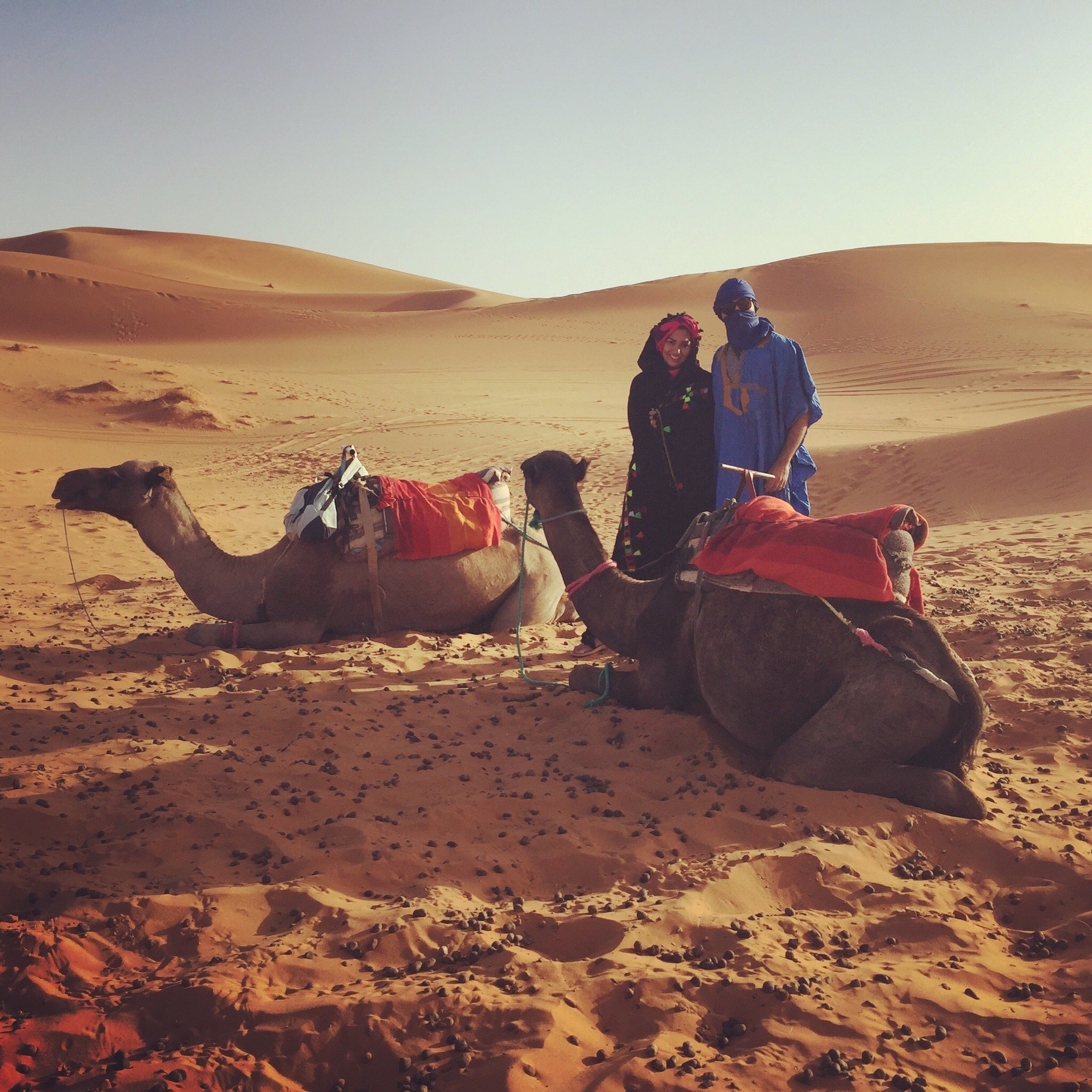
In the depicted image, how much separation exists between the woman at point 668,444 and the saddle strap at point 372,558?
175cm

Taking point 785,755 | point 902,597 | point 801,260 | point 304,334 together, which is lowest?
point 785,755

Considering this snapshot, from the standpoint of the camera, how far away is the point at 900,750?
171 inches

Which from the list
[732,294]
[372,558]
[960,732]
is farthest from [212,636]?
[960,732]

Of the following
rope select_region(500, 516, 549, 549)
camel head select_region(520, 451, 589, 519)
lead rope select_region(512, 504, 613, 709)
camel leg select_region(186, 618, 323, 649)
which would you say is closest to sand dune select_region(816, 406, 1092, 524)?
rope select_region(500, 516, 549, 549)

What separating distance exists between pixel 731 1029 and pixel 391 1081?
39.4 inches

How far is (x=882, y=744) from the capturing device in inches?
170

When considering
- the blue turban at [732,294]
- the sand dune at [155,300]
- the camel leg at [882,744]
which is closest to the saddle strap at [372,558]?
the blue turban at [732,294]

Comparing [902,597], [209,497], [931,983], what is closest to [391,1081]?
[931,983]

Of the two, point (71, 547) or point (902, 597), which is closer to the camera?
point (902, 597)

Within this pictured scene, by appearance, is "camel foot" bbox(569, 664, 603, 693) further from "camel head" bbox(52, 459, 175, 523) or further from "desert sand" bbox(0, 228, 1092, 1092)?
"camel head" bbox(52, 459, 175, 523)

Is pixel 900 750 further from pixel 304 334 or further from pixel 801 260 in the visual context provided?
pixel 801 260

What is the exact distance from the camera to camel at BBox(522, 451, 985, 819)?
14.0ft

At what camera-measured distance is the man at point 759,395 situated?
5.85m

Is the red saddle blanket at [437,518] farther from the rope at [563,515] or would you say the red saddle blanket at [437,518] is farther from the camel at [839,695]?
the camel at [839,695]
